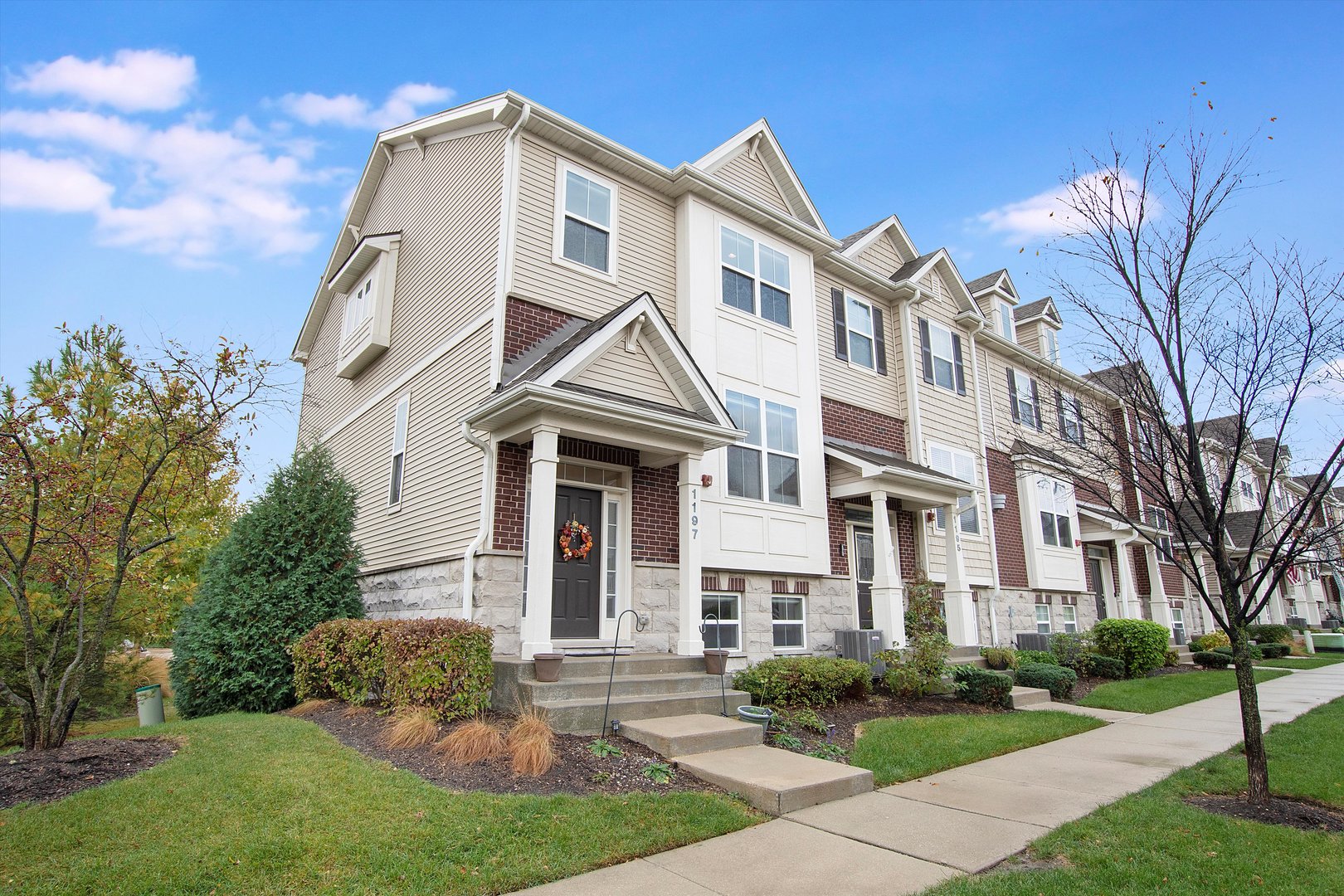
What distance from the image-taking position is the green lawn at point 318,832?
412cm

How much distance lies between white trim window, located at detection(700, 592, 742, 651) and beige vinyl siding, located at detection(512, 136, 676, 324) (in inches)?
174

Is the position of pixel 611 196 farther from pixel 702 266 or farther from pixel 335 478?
pixel 335 478

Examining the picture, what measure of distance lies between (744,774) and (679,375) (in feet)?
17.9

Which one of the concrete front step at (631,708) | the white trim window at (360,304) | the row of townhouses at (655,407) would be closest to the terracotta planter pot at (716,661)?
the concrete front step at (631,708)

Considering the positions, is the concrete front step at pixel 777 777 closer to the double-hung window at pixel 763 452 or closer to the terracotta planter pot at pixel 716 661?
the terracotta planter pot at pixel 716 661

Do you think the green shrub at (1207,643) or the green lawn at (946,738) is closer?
the green lawn at (946,738)

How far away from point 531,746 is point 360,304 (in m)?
10.6

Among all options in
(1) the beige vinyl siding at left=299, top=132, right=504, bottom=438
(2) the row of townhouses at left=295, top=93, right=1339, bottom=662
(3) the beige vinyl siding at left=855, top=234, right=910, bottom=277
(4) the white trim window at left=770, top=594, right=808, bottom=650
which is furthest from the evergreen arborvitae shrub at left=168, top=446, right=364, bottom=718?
(3) the beige vinyl siding at left=855, top=234, right=910, bottom=277

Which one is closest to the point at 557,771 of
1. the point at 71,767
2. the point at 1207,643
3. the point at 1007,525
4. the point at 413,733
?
the point at 413,733

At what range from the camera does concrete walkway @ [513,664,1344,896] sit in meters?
4.41

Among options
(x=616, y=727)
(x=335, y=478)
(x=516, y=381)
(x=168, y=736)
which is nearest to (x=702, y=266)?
(x=516, y=381)

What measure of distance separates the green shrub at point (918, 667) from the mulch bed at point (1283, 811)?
15.8ft

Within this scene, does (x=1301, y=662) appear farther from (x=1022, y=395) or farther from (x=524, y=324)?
(x=524, y=324)

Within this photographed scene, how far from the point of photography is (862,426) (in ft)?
48.9
